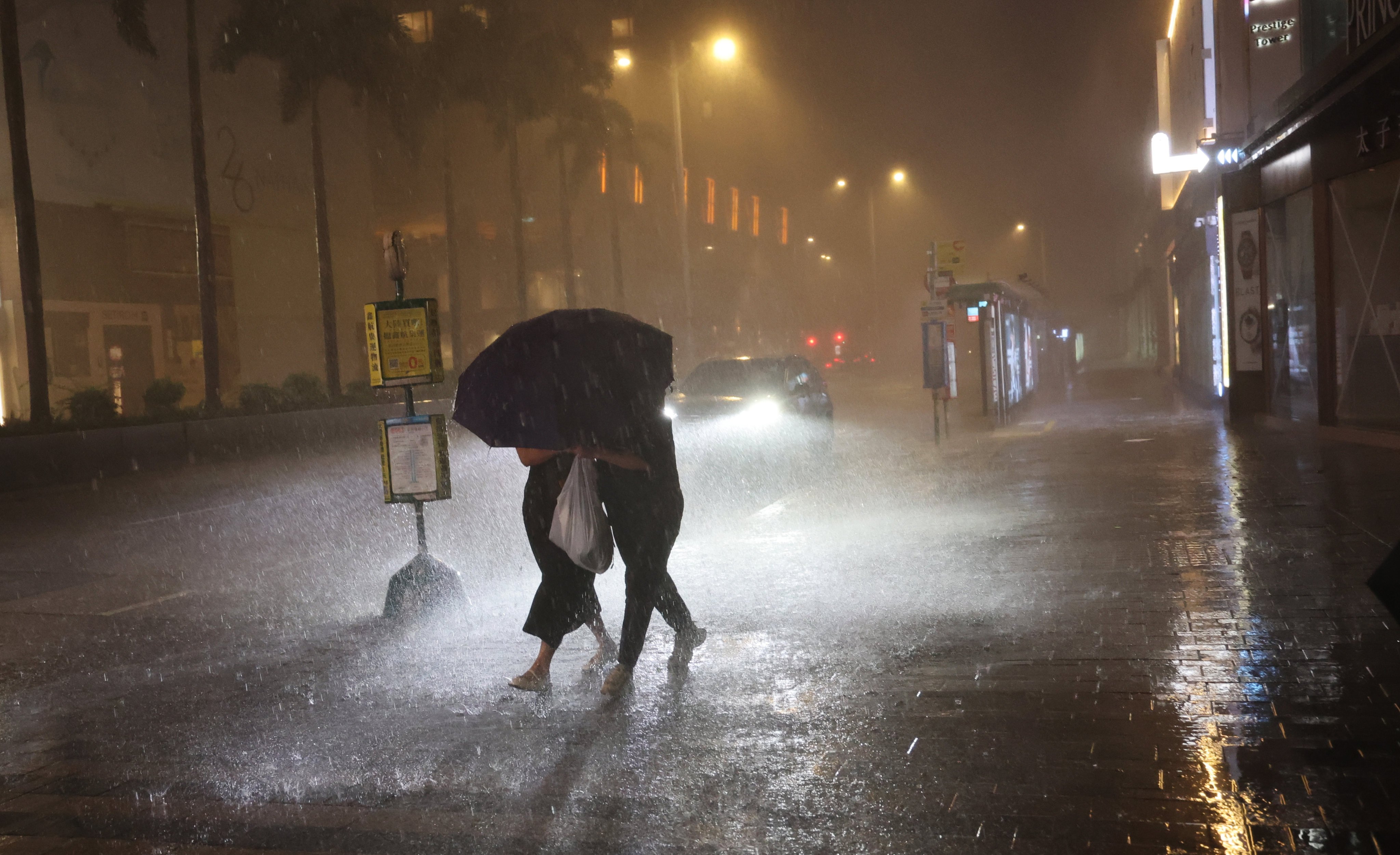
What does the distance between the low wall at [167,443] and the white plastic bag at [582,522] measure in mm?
9915

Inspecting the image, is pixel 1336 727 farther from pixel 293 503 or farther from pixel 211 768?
pixel 293 503

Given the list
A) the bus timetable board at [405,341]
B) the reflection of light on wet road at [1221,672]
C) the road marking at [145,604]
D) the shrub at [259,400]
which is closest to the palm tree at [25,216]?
the shrub at [259,400]

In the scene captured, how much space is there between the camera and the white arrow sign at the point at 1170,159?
22.3m

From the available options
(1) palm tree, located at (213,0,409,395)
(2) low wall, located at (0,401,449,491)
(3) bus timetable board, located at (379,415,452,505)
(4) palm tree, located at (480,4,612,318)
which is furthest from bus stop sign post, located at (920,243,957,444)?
(4) palm tree, located at (480,4,612,318)

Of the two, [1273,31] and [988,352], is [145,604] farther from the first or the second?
[988,352]

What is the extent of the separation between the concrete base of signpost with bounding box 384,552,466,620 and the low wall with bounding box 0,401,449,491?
307 inches

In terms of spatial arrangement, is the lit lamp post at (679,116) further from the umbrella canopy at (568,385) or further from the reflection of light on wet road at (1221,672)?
the umbrella canopy at (568,385)

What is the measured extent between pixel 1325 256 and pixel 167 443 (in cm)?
1963

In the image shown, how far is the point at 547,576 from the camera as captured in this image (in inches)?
217

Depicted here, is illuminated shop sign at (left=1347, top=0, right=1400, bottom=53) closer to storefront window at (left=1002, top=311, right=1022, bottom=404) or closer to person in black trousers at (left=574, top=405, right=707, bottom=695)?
person in black trousers at (left=574, top=405, right=707, bottom=695)

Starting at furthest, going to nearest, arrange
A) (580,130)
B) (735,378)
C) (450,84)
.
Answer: (580,130), (450,84), (735,378)

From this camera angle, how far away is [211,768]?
4637mm

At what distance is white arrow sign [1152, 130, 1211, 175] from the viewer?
22281 millimetres

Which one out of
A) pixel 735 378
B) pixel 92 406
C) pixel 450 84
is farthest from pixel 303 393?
pixel 450 84
